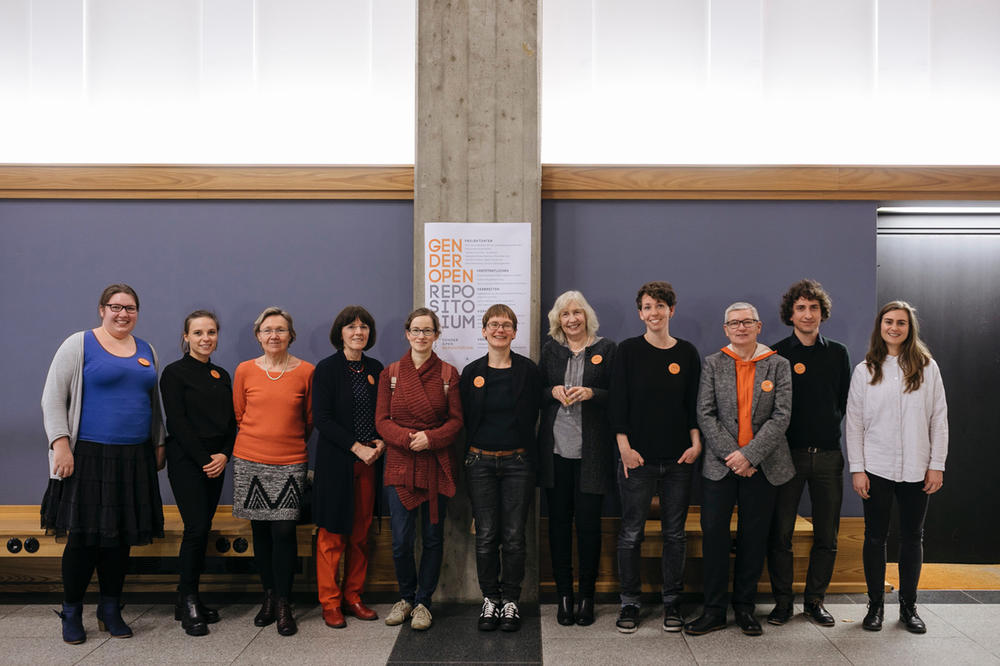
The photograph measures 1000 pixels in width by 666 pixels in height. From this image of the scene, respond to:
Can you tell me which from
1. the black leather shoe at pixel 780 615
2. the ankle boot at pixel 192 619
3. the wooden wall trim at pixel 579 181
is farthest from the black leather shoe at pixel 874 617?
the ankle boot at pixel 192 619

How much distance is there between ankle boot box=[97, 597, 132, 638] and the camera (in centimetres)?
302

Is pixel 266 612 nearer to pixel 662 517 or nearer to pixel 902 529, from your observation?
pixel 662 517

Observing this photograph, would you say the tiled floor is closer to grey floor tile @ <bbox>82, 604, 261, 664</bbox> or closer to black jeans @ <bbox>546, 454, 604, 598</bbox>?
grey floor tile @ <bbox>82, 604, 261, 664</bbox>

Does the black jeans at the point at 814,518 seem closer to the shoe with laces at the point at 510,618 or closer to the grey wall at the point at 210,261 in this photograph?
the shoe with laces at the point at 510,618

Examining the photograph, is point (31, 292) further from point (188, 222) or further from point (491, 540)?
point (491, 540)

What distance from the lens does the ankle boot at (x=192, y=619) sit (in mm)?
3027

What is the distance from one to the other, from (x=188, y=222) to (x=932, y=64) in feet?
15.2

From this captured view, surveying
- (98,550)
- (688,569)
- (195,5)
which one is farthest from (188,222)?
(688,569)

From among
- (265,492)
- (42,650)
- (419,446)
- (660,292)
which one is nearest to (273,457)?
(265,492)

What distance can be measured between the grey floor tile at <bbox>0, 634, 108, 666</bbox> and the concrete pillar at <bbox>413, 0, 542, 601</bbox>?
2264 mm

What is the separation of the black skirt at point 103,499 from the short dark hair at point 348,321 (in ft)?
3.39

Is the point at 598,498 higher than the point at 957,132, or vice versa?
the point at 957,132

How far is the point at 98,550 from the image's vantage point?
299 centimetres

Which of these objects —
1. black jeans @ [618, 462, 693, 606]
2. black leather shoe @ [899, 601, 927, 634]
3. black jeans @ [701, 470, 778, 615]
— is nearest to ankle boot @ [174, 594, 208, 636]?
black jeans @ [618, 462, 693, 606]
